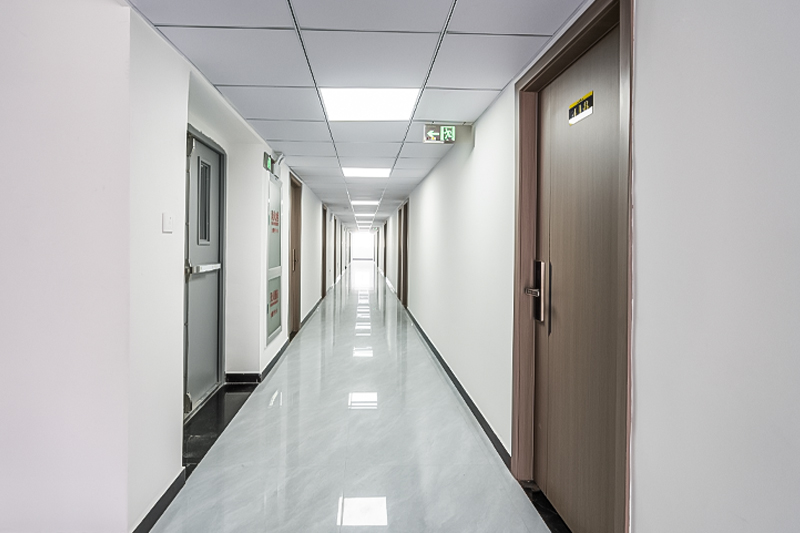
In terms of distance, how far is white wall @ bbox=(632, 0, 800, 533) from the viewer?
1.04 metres

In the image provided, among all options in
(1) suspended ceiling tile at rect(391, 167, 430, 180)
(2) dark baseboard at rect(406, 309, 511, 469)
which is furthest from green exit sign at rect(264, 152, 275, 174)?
(2) dark baseboard at rect(406, 309, 511, 469)

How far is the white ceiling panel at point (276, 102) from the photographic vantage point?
3178mm

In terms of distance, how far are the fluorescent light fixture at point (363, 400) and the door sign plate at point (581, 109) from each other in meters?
2.84

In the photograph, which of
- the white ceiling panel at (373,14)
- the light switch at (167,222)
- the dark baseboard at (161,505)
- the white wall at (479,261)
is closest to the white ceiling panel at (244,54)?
the white ceiling panel at (373,14)

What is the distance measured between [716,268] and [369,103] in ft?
9.14

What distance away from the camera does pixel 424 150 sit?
507 cm

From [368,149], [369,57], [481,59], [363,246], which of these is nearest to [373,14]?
[369,57]

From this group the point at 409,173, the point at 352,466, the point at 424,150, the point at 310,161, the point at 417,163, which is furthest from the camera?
the point at 409,173

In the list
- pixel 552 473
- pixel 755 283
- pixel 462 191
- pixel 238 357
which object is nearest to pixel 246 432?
pixel 238 357

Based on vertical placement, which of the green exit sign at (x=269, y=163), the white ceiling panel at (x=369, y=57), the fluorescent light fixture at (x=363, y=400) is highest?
the white ceiling panel at (x=369, y=57)

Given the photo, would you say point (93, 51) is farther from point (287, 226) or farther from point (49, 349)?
point (287, 226)

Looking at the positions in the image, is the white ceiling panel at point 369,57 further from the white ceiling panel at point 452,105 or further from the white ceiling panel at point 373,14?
the white ceiling panel at point 452,105

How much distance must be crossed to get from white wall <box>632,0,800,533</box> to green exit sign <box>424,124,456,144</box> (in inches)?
97.2

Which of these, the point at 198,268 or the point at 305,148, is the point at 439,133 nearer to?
the point at 305,148
